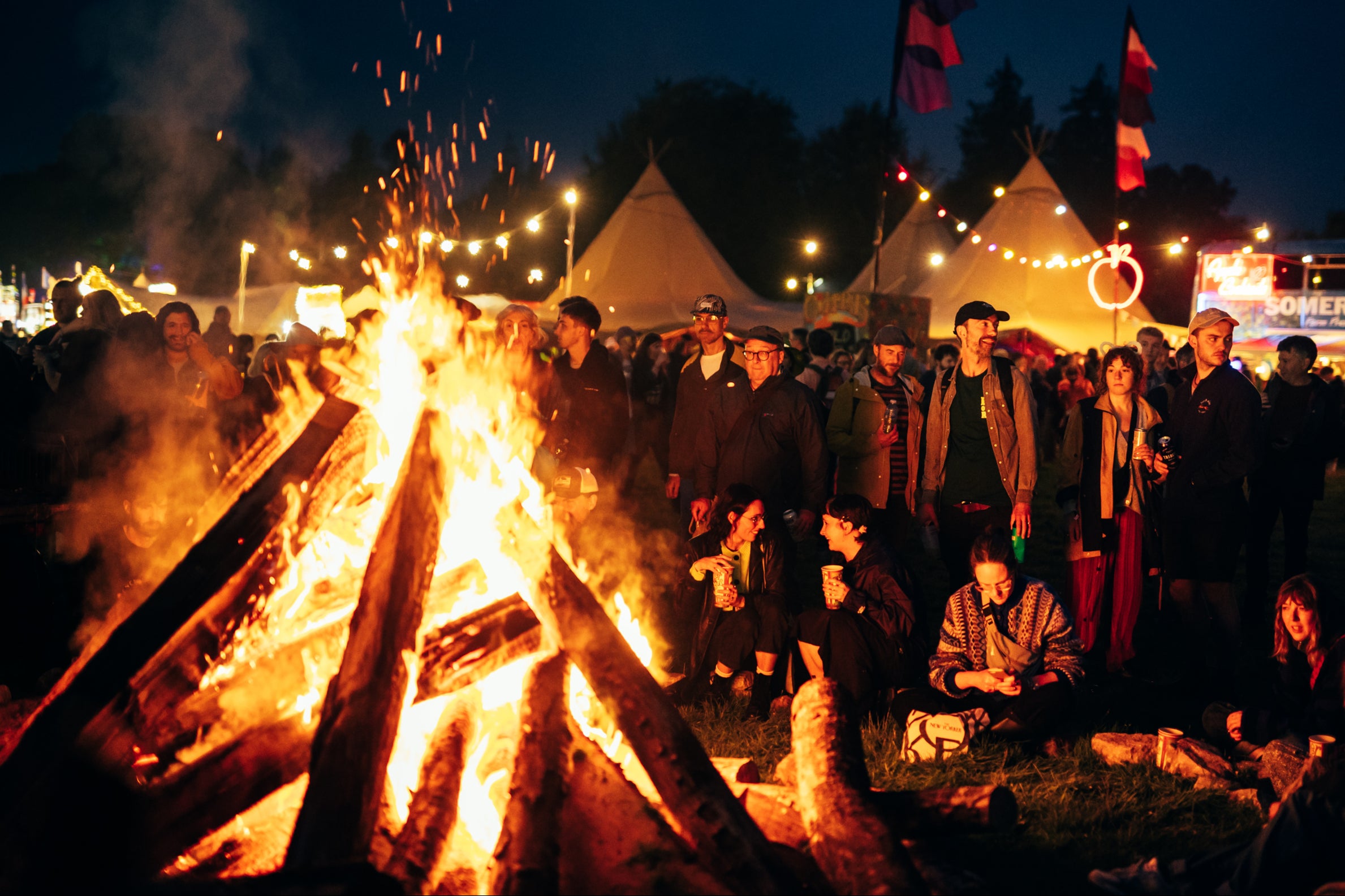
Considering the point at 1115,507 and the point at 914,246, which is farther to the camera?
the point at 914,246

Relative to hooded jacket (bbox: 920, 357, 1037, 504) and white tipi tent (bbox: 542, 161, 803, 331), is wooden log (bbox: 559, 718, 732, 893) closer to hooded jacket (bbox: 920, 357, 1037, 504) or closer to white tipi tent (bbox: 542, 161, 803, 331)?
hooded jacket (bbox: 920, 357, 1037, 504)

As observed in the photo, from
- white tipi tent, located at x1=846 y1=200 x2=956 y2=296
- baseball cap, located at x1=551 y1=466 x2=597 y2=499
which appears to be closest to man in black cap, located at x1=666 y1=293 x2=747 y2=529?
baseball cap, located at x1=551 y1=466 x2=597 y2=499

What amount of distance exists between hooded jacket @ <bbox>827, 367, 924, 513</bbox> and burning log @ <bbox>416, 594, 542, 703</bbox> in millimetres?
3150

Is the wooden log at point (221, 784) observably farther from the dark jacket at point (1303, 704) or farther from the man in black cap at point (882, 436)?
the dark jacket at point (1303, 704)

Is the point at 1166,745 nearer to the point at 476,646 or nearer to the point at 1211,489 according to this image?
the point at 1211,489

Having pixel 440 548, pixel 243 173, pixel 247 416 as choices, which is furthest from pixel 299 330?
pixel 243 173

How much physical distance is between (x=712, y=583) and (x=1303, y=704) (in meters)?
2.81

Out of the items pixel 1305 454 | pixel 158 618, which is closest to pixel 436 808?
pixel 158 618

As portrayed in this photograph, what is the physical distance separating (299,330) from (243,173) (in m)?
23.9

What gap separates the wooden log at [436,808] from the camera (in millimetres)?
2688

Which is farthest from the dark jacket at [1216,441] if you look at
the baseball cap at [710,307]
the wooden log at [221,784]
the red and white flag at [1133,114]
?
the red and white flag at [1133,114]

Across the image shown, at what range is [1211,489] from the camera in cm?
573

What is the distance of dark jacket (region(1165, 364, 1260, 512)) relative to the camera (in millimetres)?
5660

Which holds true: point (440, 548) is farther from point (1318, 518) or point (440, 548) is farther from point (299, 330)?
point (1318, 518)
